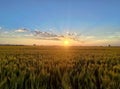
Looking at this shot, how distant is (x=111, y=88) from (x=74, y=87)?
79cm

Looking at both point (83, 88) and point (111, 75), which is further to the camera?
point (111, 75)

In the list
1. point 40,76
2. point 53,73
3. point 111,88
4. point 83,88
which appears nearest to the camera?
point 111,88

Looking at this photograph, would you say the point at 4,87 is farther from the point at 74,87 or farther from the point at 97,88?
the point at 97,88

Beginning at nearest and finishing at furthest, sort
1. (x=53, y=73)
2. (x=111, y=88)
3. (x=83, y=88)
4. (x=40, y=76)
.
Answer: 1. (x=111, y=88)
2. (x=83, y=88)
3. (x=40, y=76)
4. (x=53, y=73)

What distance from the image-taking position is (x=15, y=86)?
434 cm

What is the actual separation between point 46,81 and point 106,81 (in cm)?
133

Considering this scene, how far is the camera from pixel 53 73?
557cm

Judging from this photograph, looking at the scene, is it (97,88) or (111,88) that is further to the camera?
(97,88)

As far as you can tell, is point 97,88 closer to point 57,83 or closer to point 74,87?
point 74,87

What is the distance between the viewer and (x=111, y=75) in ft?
17.1

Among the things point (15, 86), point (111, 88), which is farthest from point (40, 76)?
point (111, 88)

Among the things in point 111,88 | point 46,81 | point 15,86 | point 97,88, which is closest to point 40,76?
point 46,81

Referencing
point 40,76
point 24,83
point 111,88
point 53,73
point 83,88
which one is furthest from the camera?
point 53,73

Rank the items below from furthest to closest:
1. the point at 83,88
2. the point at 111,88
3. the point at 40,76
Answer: the point at 40,76 < the point at 83,88 < the point at 111,88
